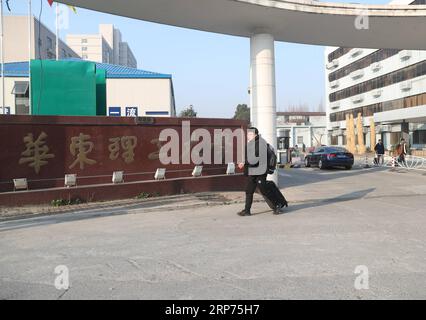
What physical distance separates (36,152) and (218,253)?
6.61 m

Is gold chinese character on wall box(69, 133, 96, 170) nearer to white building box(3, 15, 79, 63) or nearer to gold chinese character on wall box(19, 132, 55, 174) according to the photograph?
gold chinese character on wall box(19, 132, 55, 174)

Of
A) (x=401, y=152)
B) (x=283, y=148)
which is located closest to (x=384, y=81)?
(x=283, y=148)

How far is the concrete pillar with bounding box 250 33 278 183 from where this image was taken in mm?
13148

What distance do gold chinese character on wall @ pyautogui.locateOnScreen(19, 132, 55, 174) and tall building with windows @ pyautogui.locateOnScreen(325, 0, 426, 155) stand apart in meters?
29.9

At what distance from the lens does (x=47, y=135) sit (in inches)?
421

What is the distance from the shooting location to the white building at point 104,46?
90562mm

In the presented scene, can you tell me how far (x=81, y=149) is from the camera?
11141mm

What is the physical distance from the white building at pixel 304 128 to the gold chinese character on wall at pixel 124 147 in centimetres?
3217

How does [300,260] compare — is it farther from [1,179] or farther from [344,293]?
[1,179]

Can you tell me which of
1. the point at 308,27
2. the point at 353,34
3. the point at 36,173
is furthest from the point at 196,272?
the point at 353,34

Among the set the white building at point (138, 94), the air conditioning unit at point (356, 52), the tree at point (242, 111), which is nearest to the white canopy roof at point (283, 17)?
the white building at point (138, 94)

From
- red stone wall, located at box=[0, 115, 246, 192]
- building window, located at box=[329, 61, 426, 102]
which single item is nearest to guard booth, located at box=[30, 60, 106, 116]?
red stone wall, located at box=[0, 115, 246, 192]

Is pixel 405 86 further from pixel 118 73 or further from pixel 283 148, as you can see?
pixel 118 73

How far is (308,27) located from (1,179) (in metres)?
9.71
